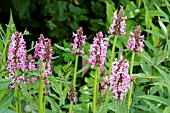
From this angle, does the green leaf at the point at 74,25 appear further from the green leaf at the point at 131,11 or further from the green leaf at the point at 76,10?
the green leaf at the point at 131,11

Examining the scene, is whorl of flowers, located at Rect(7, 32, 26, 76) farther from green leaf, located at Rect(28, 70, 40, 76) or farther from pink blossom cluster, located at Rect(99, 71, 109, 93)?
pink blossom cluster, located at Rect(99, 71, 109, 93)

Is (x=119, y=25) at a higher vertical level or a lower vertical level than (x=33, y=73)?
higher

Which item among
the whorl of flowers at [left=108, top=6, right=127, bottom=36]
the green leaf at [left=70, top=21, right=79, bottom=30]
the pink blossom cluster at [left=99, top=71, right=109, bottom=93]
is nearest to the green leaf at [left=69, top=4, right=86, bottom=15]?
the green leaf at [left=70, top=21, right=79, bottom=30]

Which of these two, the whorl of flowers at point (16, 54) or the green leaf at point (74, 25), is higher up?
the green leaf at point (74, 25)

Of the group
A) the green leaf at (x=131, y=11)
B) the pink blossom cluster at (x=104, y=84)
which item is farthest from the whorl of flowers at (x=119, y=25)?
the green leaf at (x=131, y=11)

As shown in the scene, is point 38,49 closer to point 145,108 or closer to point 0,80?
point 0,80

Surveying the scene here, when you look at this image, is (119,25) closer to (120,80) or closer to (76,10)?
(120,80)

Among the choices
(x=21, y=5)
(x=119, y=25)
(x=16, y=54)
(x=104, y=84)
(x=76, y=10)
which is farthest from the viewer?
(x=76, y=10)

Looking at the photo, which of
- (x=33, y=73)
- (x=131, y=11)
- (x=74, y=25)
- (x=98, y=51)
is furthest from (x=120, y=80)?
(x=74, y=25)
